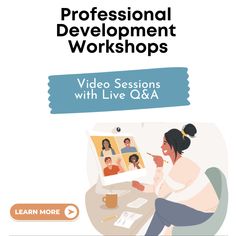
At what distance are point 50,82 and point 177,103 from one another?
88cm

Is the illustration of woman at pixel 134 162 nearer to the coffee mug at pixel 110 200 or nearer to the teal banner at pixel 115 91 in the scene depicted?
the coffee mug at pixel 110 200

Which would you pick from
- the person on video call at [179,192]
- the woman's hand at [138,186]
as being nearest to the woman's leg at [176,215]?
the person on video call at [179,192]

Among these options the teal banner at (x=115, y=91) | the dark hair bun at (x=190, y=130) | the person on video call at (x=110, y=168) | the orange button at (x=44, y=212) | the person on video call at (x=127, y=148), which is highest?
the teal banner at (x=115, y=91)

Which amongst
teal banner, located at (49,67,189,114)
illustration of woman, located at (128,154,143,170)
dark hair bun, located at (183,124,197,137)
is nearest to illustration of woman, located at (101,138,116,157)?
illustration of woman, located at (128,154,143,170)

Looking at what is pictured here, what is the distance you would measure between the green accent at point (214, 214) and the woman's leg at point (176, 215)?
0.16 ft

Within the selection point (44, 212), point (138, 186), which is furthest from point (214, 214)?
point (44, 212)

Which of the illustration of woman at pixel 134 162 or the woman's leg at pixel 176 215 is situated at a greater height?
the illustration of woman at pixel 134 162

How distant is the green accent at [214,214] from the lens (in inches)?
123

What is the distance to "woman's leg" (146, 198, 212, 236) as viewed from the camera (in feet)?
10.0

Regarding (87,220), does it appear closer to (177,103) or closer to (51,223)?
(51,223)

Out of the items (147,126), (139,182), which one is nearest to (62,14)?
(147,126)

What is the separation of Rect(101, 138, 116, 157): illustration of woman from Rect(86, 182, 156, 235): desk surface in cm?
28

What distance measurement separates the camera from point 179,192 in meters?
3.21

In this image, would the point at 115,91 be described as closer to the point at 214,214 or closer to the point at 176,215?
the point at 176,215
